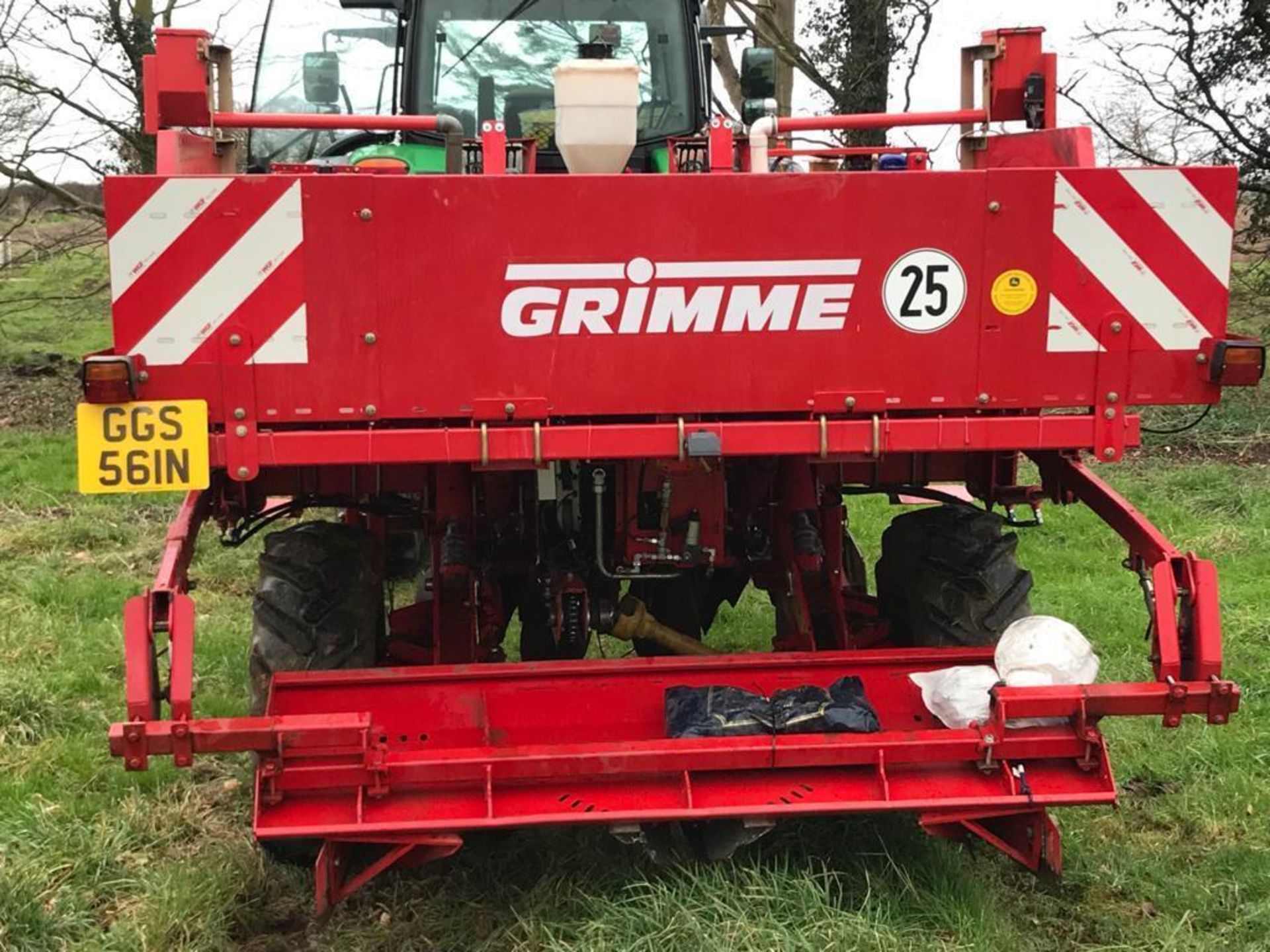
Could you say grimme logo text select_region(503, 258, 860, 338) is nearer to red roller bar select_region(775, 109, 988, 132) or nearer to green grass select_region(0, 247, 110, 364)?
red roller bar select_region(775, 109, 988, 132)

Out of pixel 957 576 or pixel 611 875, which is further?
pixel 957 576

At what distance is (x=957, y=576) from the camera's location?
165 inches

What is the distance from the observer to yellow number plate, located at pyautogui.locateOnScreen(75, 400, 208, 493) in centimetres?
300

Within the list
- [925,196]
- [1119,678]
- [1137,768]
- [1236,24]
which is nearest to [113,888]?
[925,196]

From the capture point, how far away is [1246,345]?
10.5ft

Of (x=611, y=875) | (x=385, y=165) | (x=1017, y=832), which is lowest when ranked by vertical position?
(x=611, y=875)

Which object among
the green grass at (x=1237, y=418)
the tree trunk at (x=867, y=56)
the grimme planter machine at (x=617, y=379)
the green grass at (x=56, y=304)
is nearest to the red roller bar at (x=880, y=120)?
the grimme planter machine at (x=617, y=379)

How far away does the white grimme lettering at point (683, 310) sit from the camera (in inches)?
123

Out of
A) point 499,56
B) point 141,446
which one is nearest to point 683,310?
point 141,446

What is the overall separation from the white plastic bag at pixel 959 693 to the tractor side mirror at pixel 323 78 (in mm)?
3242

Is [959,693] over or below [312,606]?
below

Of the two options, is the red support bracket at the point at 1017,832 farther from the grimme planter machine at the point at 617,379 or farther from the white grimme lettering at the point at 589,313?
the white grimme lettering at the point at 589,313

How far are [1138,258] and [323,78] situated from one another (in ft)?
10.8

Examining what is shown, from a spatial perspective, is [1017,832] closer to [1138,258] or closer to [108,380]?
[1138,258]
